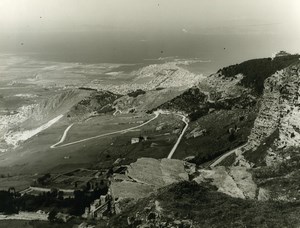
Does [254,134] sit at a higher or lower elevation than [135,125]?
higher

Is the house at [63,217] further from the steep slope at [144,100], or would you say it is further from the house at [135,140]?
the steep slope at [144,100]


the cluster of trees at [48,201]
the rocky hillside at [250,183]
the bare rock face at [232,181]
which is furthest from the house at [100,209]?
the bare rock face at [232,181]

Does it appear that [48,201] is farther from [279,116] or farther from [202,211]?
[202,211]

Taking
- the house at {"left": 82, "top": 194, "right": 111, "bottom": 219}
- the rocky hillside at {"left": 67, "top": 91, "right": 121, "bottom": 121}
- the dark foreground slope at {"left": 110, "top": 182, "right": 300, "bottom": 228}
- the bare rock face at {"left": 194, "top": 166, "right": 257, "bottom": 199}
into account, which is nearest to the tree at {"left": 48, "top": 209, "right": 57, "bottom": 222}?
the house at {"left": 82, "top": 194, "right": 111, "bottom": 219}

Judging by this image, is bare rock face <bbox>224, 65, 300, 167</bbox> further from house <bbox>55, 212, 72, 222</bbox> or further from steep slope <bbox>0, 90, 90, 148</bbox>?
steep slope <bbox>0, 90, 90, 148</bbox>

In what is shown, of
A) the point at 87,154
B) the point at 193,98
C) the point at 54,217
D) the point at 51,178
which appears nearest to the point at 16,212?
the point at 54,217

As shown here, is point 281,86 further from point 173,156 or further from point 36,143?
point 36,143
